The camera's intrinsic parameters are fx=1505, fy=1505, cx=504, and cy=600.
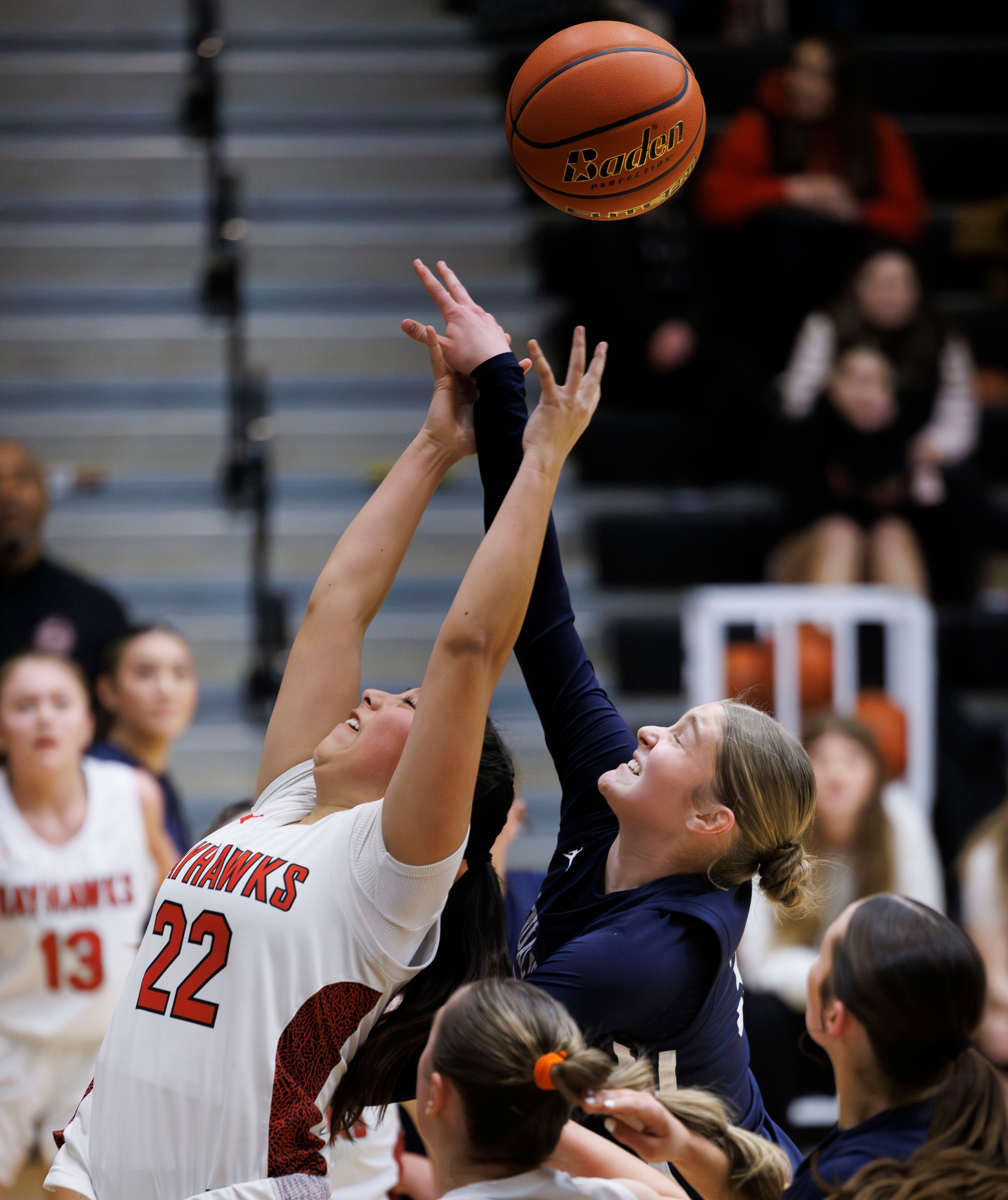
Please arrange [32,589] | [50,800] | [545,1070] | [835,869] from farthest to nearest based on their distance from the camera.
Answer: [32,589], [835,869], [50,800], [545,1070]

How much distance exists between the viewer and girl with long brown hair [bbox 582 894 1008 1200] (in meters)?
1.79

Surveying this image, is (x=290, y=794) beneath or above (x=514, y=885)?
above

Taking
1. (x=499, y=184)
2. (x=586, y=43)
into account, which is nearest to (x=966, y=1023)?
(x=586, y=43)

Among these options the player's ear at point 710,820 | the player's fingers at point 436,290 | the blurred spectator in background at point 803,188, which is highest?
the blurred spectator in background at point 803,188

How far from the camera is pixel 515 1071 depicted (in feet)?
5.74

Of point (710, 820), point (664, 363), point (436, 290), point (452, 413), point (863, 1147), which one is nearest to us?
point (863, 1147)

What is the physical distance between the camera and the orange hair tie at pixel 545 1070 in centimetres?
174

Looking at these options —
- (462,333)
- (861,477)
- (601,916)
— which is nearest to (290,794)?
(601,916)

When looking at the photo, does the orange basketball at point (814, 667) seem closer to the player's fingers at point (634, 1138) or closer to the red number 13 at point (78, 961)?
the red number 13 at point (78, 961)

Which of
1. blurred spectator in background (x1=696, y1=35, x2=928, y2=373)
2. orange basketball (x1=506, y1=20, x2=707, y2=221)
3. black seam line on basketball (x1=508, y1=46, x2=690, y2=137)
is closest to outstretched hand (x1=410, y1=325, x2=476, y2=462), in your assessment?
orange basketball (x1=506, y1=20, x2=707, y2=221)

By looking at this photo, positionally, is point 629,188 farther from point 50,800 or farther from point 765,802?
point 50,800

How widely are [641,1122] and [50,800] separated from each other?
2.84m

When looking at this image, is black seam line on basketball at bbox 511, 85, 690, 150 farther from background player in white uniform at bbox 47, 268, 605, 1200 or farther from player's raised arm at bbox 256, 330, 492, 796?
background player in white uniform at bbox 47, 268, 605, 1200

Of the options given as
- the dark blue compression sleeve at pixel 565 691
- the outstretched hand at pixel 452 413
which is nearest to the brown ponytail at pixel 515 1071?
the dark blue compression sleeve at pixel 565 691
